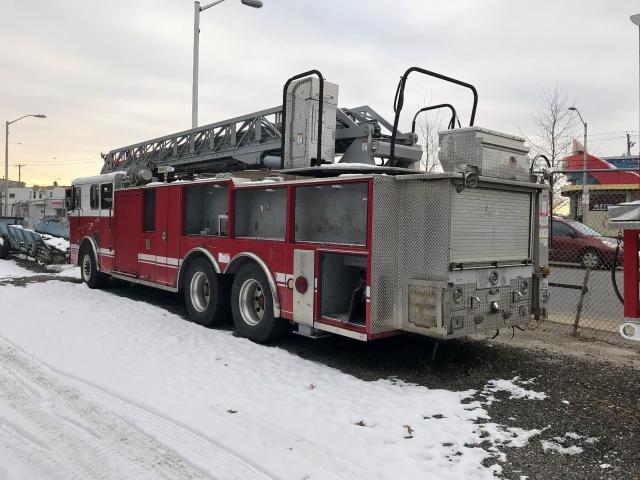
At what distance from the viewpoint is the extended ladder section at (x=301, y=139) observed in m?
7.49

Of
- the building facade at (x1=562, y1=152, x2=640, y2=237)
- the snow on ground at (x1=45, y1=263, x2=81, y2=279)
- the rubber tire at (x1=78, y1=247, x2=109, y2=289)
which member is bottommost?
the snow on ground at (x1=45, y1=263, x2=81, y2=279)

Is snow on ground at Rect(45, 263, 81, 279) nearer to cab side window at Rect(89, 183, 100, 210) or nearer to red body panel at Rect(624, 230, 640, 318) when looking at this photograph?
cab side window at Rect(89, 183, 100, 210)

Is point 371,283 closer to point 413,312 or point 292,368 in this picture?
point 413,312

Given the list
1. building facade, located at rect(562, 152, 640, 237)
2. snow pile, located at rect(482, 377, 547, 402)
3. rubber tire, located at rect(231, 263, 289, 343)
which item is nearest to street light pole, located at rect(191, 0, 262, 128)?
rubber tire, located at rect(231, 263, 289, 343)

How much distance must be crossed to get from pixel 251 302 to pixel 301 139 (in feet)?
7.70

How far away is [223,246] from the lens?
26.0 feet

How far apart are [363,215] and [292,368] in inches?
74.8

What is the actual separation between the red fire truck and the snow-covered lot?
28.0 inches

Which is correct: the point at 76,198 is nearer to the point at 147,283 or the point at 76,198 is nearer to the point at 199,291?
the point at 147,283

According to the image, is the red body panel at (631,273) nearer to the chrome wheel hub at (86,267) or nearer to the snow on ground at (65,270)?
the chrome wheel hub at (86,267)

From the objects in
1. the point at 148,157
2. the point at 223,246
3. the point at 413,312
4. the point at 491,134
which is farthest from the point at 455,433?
the point at 148,157

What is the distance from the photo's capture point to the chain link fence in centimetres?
838

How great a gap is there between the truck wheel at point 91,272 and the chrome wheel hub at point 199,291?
4.24 m

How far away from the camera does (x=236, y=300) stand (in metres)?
7.66
